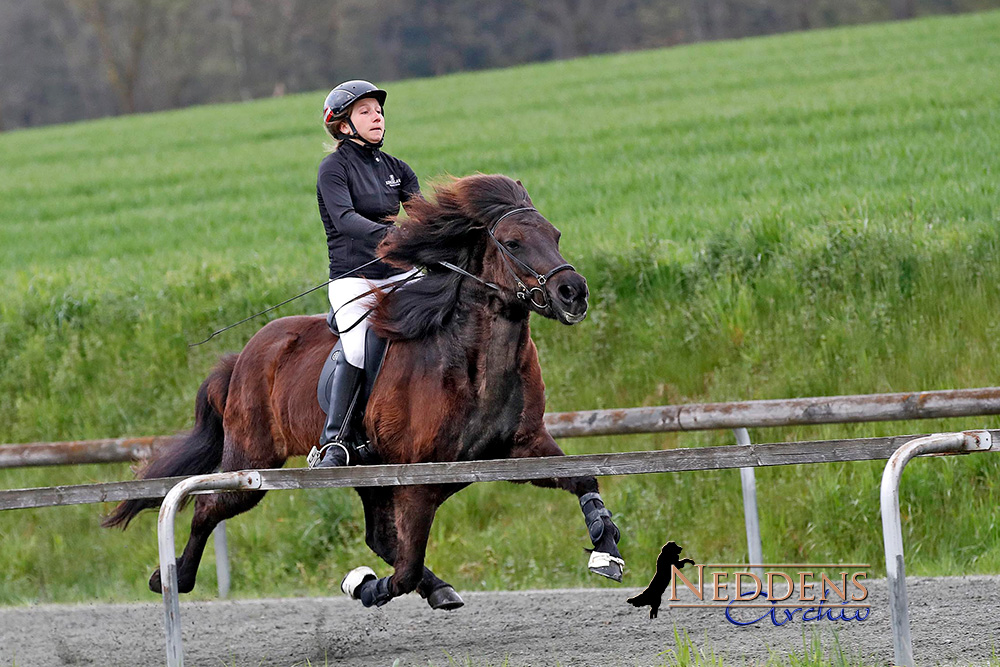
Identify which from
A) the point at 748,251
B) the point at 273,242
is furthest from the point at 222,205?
the point at 748,251

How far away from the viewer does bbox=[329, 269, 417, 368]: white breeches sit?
18.9ft

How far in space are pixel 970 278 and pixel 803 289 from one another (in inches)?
47.7

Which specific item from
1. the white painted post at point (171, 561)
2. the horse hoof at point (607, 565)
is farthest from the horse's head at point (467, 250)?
the white painted post at point (171, 561)

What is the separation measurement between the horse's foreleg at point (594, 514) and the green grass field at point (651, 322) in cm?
139

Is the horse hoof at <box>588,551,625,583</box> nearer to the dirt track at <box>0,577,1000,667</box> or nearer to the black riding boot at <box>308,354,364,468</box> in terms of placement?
the dirt track at <box>0,577,1000,667</box>

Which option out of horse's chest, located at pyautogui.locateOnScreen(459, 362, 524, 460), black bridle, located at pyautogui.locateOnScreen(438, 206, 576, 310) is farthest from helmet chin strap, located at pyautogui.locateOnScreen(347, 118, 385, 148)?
horse's chest, located at pyautogui.locateOnScreen(459, 362, 524, 460)

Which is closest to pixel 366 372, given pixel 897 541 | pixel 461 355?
pixel 461 355

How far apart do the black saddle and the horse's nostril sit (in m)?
1.22

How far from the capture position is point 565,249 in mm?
10297

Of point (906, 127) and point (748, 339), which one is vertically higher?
point (906, 127)

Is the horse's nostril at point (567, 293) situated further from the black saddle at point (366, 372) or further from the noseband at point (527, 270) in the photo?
the black saddle at point (366, 372)

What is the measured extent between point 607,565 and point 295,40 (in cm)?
5465

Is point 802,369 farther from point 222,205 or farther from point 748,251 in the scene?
point 222,205

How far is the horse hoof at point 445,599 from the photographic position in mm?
5711
